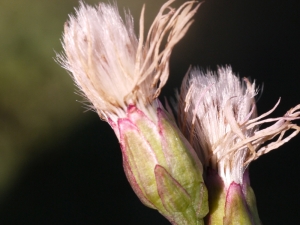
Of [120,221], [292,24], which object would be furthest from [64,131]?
[292,24]

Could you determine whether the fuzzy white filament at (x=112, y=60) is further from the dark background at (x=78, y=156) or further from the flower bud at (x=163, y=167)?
the dark background at (x=78, y=156)

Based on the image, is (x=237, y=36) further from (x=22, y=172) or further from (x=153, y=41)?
(x=153, y=41)

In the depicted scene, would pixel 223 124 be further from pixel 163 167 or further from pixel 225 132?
pixel 163 167

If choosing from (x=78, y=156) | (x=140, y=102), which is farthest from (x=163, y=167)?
(x=78, y=156)

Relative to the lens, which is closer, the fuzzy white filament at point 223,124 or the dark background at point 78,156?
the fuzzy white filament at point 223,124

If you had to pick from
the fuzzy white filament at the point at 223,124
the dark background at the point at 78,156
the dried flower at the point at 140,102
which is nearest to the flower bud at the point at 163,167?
the dried flower at the point at 140,102

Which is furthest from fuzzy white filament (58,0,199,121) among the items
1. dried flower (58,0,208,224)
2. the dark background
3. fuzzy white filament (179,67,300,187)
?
the dark background

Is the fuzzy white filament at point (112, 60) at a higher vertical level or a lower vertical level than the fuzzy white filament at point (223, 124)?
higher
